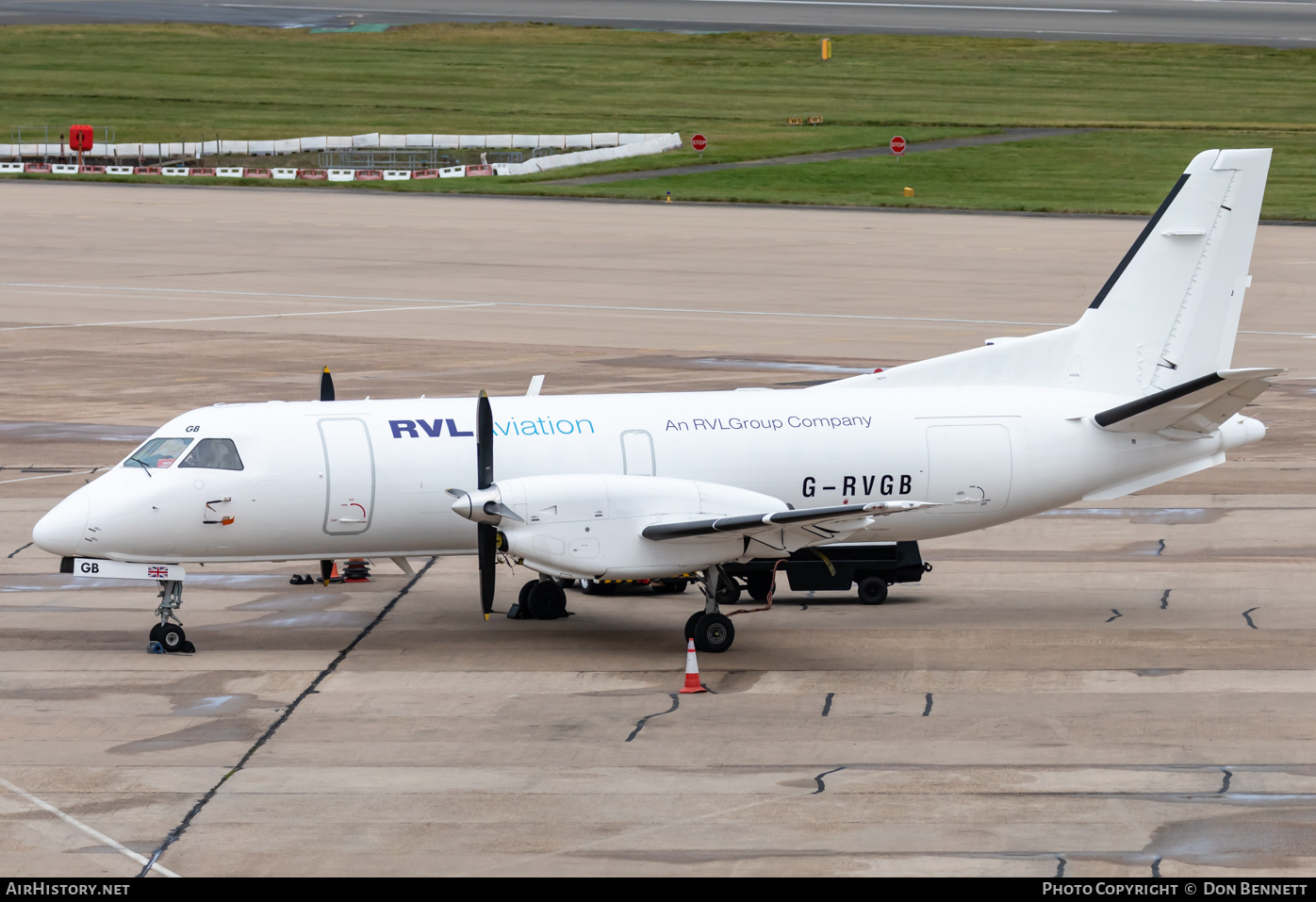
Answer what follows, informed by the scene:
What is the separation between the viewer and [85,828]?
51.1 feet

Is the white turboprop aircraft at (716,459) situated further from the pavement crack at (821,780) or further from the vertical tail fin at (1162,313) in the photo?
the pavement crack at (821,780)

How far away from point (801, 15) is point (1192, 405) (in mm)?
124009

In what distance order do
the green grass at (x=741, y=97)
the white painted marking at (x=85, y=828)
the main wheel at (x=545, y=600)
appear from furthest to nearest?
1. the green grass at (x=741, y=97)
2. the main wheel at (x=545, y=600)
3. the white painted marking at (x=85, y=828)

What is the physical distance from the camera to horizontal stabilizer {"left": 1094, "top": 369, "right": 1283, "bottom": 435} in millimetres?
22406

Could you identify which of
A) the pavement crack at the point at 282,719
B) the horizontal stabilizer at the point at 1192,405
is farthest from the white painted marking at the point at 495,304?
the pavement crack at the point at 282,719

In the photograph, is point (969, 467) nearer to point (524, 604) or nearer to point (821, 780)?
point (524, 604)

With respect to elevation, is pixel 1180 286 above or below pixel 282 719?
above

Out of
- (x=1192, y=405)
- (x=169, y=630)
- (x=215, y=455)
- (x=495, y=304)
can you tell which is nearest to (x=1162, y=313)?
(x=1192, y=405)

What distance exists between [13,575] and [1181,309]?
17898 mm

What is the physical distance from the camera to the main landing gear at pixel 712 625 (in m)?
21.4

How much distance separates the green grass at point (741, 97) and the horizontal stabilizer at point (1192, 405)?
5319 centimetres
